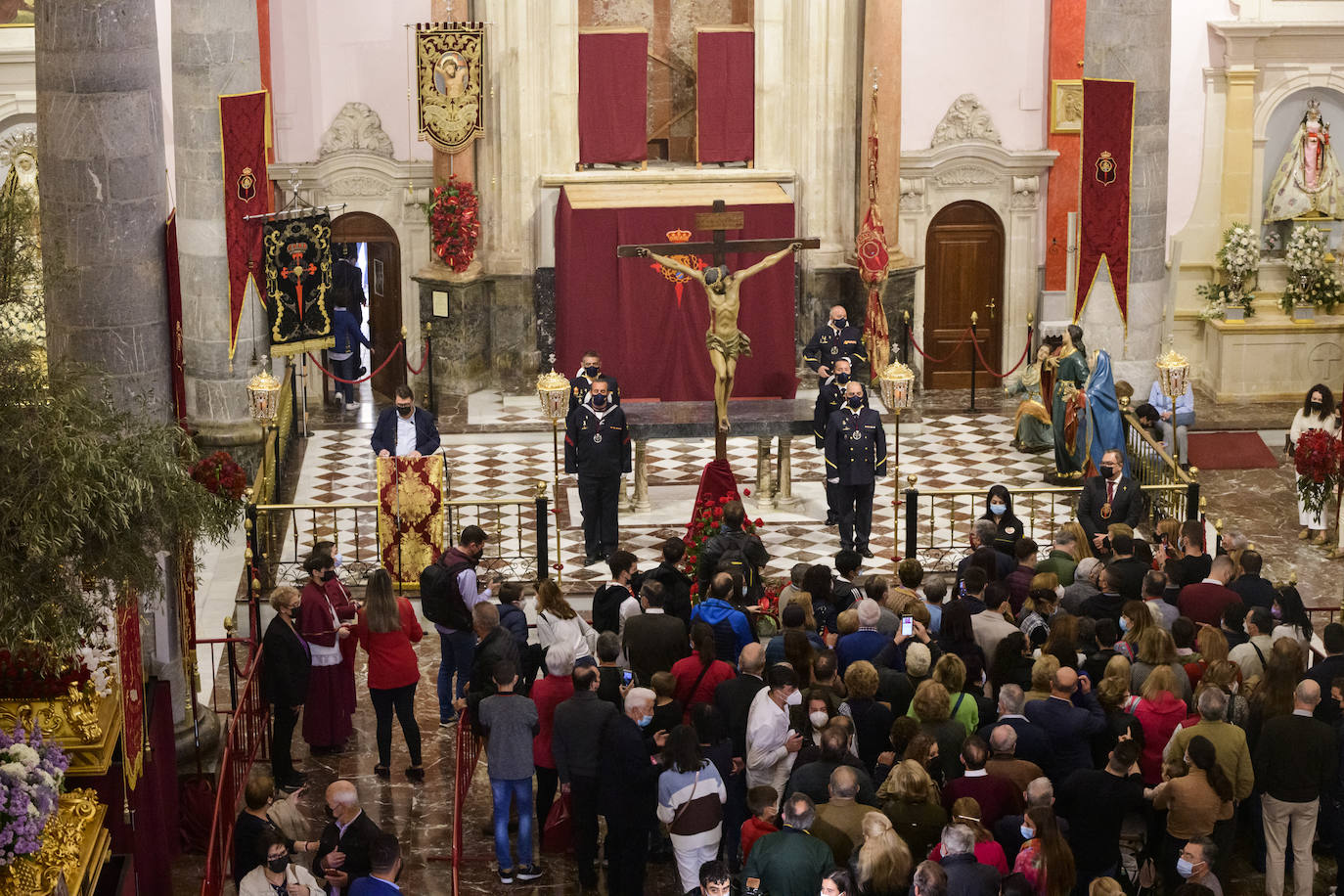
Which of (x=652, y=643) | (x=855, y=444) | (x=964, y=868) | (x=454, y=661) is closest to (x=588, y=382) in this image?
(x=855, y=444)

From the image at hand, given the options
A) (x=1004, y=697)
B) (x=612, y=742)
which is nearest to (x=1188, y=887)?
(x=1004, y=697)

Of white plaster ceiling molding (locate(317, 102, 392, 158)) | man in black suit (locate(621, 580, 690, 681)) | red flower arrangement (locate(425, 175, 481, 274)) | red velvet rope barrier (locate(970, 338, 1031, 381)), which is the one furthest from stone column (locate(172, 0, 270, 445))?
red velvet rope barrier (locate(970, 338, 1031, 381))

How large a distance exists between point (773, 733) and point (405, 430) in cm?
630

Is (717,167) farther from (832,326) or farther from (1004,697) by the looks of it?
(1004,697)

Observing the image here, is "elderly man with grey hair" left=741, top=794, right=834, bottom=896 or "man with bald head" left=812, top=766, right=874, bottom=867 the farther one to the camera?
"man with bald head" left=812, top=766, right=874, bottom=867

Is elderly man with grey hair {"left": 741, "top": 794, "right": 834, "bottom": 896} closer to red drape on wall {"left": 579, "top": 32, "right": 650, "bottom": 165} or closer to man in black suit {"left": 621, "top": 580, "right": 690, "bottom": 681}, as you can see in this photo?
man in black suit {"left": 621, "top": 580, "right": 690, "bottom": 681}

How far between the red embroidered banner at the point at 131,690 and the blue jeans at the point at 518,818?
1.89 meters

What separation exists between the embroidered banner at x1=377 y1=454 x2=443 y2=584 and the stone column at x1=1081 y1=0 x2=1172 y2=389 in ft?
18.6

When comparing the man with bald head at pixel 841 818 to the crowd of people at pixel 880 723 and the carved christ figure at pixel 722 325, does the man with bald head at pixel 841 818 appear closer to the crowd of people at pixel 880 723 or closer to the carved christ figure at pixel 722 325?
the crowd of people at pixel 880 723

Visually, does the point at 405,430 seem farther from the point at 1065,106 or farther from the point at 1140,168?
the point at 1065,106

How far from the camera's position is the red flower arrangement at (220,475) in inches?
465

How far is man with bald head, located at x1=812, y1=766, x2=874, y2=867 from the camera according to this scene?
893 centimetres

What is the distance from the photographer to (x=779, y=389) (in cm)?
1889

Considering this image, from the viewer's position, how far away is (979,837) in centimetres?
876
